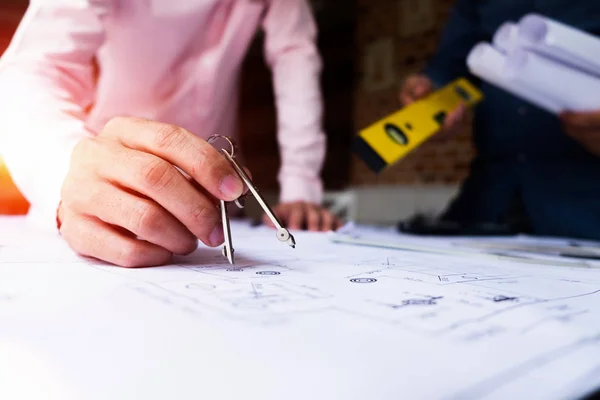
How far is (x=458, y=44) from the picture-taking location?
3.88 ft

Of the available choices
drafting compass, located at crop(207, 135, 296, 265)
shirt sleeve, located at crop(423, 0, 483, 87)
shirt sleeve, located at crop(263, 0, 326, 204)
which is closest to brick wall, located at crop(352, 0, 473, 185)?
shirt sleeve, located at crop(423, 0, 483, 87)

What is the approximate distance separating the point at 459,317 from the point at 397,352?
7 cm

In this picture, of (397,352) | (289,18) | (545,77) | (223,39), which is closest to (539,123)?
(545,77)

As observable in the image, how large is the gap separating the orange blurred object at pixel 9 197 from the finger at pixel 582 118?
0.78 metres

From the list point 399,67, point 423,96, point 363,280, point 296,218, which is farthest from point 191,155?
point 399,67

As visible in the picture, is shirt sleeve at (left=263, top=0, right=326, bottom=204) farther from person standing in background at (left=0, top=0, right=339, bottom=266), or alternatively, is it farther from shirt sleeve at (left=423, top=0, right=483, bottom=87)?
shirt sleeve at (left=423, top=0, right=483, bottom=87)

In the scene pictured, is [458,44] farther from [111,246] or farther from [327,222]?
[111,246]

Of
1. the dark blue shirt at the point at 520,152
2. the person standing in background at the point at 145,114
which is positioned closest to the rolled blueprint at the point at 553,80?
the dark blue shirt at the point at 520,152

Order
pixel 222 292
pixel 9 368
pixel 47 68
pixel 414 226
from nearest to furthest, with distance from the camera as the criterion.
Result: pixel 9 368, pixel 222 292, pixel 47 68, pixel 414 226

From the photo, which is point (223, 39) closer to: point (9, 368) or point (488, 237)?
point (488, 237)

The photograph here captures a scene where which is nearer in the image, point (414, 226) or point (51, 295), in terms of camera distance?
point (51, 295)

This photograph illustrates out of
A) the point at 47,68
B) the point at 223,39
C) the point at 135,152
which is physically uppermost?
the point at 223,39

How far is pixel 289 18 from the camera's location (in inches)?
39.2

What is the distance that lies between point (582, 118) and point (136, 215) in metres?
0.67
